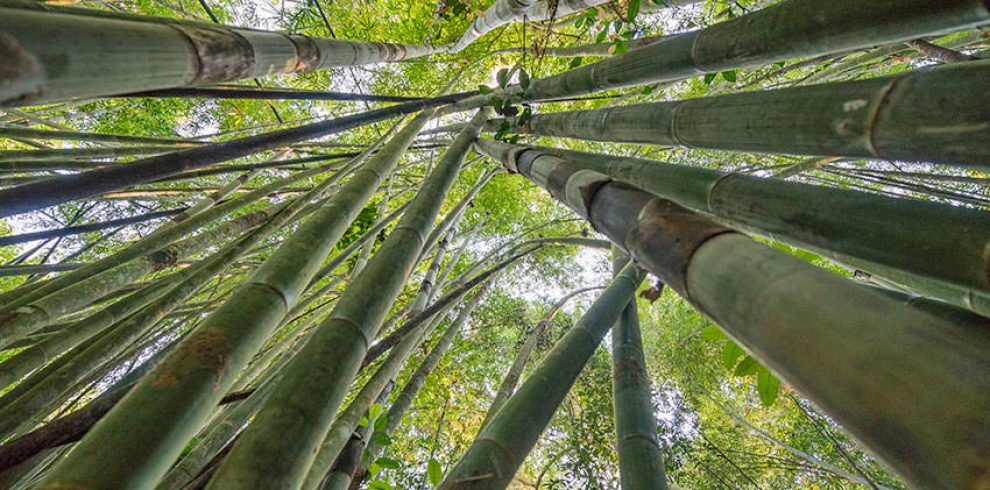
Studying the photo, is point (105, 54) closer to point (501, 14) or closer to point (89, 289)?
point (89, 289)

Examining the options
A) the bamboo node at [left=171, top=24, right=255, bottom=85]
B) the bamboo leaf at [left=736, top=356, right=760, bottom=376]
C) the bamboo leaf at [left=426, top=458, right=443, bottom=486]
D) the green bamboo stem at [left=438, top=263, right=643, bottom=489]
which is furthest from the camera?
the bamboo leaf at [left=736, top=356, right=760, bottom=376]

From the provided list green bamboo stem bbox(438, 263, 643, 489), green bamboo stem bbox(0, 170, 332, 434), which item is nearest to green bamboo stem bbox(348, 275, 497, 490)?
green bamboo stem bbox(438, 263, 643, 489)

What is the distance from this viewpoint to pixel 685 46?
1286 mm

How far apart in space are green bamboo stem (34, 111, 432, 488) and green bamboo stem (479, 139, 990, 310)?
3.22 feet

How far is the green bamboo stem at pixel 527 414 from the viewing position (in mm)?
979

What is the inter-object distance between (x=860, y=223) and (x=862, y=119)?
177mm

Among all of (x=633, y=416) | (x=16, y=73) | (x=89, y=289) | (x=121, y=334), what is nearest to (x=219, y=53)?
(x=16, y=73)

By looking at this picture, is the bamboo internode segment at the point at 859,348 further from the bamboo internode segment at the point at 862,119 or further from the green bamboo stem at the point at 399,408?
the green bamboo stem at the point at 399,408

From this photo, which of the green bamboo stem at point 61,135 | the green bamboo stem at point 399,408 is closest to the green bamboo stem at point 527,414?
the green bamboo stem at point 399,408

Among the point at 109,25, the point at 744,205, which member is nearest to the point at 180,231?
the point at 109,25

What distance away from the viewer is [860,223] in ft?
2.42

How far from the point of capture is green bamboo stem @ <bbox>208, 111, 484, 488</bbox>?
614 millimetres

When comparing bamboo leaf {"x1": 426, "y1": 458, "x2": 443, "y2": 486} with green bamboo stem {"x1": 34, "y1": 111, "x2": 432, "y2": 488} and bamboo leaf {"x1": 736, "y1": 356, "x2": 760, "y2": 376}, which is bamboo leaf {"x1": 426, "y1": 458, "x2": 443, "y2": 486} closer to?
green bamboo stem {"x1": 34, "y1": 111, "x2": 432, "y2": 488}

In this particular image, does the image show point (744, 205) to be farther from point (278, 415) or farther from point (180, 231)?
point (180, 231)
